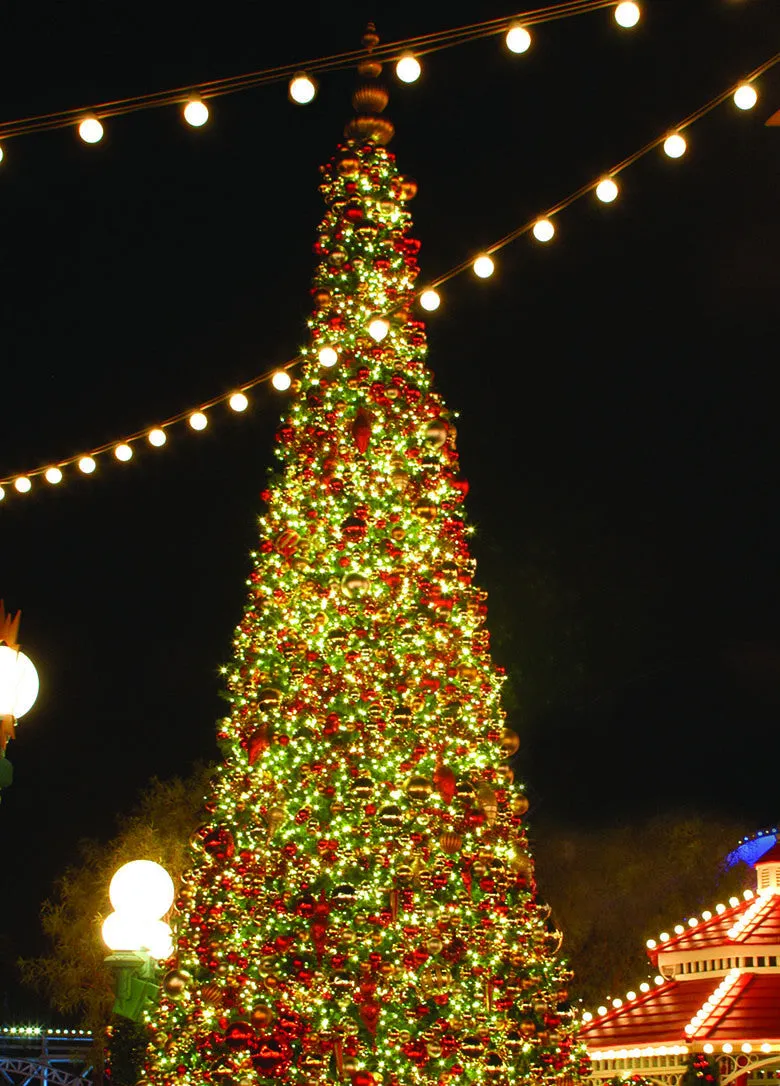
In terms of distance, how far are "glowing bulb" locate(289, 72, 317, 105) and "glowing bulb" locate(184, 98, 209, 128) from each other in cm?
41

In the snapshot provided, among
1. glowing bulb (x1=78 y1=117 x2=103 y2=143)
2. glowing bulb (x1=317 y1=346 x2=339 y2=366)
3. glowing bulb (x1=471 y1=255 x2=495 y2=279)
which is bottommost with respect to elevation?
glowing bulb (x1=78 y1=117 x2=103 y2=143)

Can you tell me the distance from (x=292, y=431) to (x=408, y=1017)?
4009mm

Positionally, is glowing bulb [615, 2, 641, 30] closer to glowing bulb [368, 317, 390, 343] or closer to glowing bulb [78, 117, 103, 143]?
glowing bulb [78, 117, 103, 143]

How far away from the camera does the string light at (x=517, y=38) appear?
5.84m

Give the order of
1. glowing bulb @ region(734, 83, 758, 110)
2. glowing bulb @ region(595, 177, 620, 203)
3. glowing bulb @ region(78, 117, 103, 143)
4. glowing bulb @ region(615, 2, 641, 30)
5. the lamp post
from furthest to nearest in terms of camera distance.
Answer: glowing bulb @ region(595, 177, 620, 203) < glowing bulb @ region(734, 83, 758, 110) < glowing bulb @ region(78, 117, 103, 143) < glowing bulb @ region(615, 2, 641, 30) < the lamp post

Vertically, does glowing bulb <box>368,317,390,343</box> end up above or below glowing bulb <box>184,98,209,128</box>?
above

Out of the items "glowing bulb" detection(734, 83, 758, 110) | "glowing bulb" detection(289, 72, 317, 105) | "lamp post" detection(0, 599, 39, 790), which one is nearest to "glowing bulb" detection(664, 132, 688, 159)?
"glowing bulb" detection(734, 83, 758, 110)

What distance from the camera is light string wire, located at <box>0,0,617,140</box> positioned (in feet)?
19.3

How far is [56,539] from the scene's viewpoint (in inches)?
723

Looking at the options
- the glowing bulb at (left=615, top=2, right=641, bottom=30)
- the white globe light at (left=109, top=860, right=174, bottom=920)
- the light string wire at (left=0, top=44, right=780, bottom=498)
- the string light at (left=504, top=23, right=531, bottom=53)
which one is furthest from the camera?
the white globe light at (left=109, top=860, right=174, bottom=920)

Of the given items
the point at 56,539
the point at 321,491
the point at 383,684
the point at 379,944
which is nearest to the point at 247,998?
the point at 379,944

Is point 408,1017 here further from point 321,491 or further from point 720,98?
point 720,98

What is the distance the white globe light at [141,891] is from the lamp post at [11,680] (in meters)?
1.70

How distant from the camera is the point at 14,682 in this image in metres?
5.60
